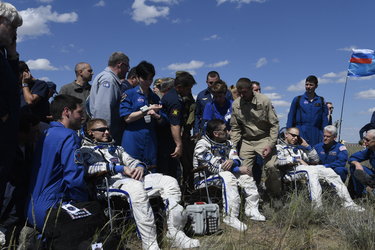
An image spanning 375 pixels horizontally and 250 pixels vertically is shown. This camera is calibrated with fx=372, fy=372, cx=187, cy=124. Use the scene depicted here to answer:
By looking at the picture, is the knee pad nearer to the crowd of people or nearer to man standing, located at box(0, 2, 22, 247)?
the crowd of people

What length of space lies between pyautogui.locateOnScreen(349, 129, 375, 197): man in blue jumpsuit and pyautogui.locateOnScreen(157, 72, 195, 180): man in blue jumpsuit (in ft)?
9.23

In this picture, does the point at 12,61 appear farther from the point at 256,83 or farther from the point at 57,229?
the point at 256,83

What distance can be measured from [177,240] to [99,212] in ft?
3.48

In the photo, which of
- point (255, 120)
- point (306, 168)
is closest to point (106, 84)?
point (255, 120)

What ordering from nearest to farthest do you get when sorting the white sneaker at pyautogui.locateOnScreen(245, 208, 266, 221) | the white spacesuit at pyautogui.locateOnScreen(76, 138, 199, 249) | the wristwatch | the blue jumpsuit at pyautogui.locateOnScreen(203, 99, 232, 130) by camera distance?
the white spacesuit at pyautogui.locateOnScreen(76, 138, 199, 249), the wristwatch, the white sneaker at pyautogui.locateOnScreen(245, 208, 266, 221), the blue jumpsuit at pyautogui.locateOnScreen(203, 99, 232, 130)

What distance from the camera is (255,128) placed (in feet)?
18.8

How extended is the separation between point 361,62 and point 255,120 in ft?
20.8

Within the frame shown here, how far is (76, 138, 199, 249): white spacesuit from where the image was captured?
363 centimetres

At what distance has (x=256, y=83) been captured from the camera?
7.40 metres

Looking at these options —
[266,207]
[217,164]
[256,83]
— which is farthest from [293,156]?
[256,83]

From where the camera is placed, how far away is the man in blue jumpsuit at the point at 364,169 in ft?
18.5

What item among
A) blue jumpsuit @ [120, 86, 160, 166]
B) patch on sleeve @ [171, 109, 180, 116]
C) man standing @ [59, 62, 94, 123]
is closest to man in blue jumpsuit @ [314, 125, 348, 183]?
patch on sleeve @ [171, 109, 180, 116]

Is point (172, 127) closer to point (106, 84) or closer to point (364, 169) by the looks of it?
point (106, 84)

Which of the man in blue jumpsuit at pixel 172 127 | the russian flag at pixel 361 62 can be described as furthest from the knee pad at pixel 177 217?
the russian flag at pixel 361 62
